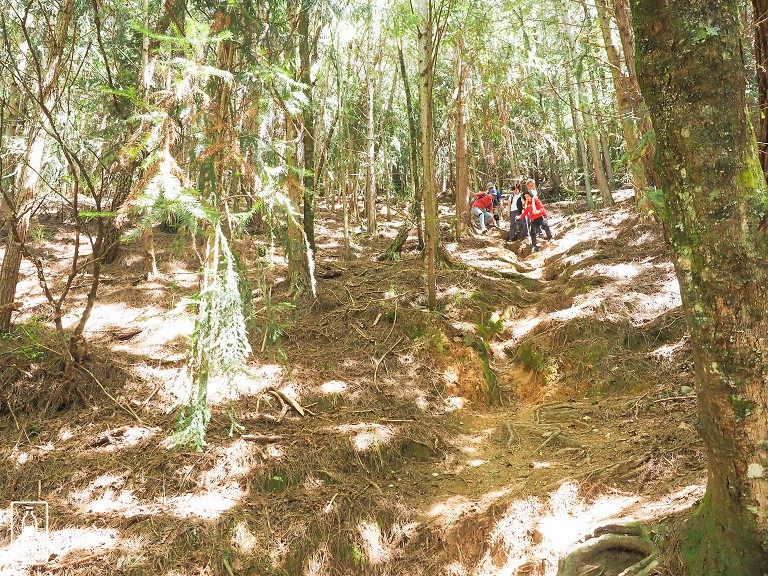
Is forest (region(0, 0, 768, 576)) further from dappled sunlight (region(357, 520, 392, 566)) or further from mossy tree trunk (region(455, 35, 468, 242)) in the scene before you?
mossy tree trunk (region(455, 35, 468, 242))

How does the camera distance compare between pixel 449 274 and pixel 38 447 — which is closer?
pixel 38 447

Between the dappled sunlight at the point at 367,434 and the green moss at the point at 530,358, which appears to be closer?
the dappled sunlight at the point at 367,434

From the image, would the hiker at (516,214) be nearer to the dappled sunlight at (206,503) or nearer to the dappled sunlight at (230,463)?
the dappled sunlight at (230,463)

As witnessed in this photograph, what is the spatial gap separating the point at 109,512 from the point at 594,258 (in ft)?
30.6

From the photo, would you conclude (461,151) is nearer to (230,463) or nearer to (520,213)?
(520,213)

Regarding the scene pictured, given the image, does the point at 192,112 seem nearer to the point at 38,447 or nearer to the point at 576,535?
the point at 38,447

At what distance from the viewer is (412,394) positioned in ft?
23.1

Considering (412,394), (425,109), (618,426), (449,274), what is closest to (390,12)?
(425,109)

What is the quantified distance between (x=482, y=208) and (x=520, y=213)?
2.23 m

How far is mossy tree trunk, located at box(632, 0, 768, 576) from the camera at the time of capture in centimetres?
239

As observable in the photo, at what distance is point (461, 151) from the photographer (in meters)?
13.9

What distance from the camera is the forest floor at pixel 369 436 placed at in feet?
14.7

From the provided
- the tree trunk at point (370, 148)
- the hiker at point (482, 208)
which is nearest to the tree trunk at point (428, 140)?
the tree trunk at point (370, 148)

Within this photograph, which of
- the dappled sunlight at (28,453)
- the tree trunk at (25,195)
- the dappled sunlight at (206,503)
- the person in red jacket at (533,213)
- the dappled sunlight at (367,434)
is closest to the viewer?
the dappled sunlight at (206,503)
